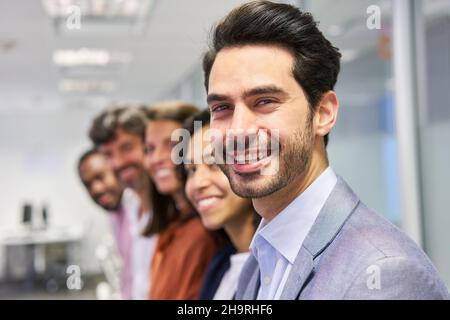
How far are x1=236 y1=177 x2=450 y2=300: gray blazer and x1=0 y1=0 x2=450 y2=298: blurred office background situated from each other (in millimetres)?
74

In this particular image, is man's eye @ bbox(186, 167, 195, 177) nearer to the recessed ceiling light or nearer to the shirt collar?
the shirt collar

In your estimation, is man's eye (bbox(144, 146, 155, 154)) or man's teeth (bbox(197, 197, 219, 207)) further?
man's eye (bbox(144, 146, 155, 154))

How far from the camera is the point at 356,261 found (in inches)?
16.1

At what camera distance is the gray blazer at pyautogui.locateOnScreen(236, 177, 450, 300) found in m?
0.40

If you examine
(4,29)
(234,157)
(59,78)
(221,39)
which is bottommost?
(234,157)

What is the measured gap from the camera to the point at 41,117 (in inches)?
160

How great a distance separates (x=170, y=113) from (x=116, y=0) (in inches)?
31.0

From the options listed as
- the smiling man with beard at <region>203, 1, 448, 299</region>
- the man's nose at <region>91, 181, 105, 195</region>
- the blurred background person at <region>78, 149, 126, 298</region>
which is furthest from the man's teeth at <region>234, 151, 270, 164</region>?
the man's nose at <region>91, 181, 105, 195</region>

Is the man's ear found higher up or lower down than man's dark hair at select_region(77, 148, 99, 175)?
higher up

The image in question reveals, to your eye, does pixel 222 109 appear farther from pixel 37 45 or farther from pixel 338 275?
pixel 37 45

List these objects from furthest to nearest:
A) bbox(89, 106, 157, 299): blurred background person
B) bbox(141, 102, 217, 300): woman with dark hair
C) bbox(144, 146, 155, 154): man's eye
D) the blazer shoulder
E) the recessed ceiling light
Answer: the recessed ceiling light → bbox(89, 106, 157, 299): blurred background person → bbox(144, 146, 155, 154): man's eye → bbox(141, 102, 217, 300): woman with dark hair → the blazer shoulder

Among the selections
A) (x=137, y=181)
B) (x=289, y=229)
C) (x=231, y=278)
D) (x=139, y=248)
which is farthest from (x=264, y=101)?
(x=139, y=248)

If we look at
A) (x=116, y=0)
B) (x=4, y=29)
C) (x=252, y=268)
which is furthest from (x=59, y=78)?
(x=252, y=268)

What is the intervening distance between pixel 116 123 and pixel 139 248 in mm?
294
